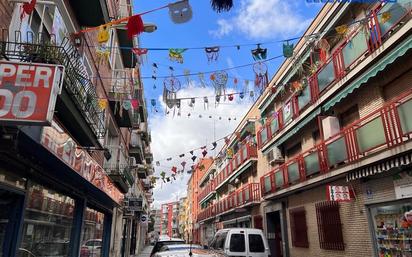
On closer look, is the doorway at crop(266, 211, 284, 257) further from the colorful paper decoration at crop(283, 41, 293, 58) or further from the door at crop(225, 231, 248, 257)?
the colorful paper decoration at crop(283, 41, 293, 58)

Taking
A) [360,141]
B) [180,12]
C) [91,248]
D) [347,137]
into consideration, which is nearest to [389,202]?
[360,141]

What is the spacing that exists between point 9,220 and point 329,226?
12275 mm

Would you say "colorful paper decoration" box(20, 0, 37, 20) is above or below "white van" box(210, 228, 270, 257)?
above

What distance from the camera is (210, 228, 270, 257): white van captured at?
14.0 meters

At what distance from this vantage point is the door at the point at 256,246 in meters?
14.1

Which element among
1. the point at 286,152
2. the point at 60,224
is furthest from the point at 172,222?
the point at 60,224

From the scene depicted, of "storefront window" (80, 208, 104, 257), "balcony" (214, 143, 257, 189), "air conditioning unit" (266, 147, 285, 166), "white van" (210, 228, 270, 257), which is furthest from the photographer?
"balcony" (214, 143, 257, 189)

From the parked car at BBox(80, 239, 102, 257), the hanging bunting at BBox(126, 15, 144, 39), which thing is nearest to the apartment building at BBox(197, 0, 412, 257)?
the hanging bunting at BBox(126, 15, 144, 39)

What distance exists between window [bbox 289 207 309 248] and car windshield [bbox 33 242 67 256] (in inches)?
443

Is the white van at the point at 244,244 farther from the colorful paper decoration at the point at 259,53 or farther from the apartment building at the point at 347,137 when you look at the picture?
→ the colorful paper decoration at the point at 259,53

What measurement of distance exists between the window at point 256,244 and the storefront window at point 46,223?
7272mm

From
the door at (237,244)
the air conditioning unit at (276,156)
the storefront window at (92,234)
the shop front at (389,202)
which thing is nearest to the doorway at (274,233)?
the air conditioning unit at (276,156)

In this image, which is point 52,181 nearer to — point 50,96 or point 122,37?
point 50,96

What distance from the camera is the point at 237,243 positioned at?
14164 mm
